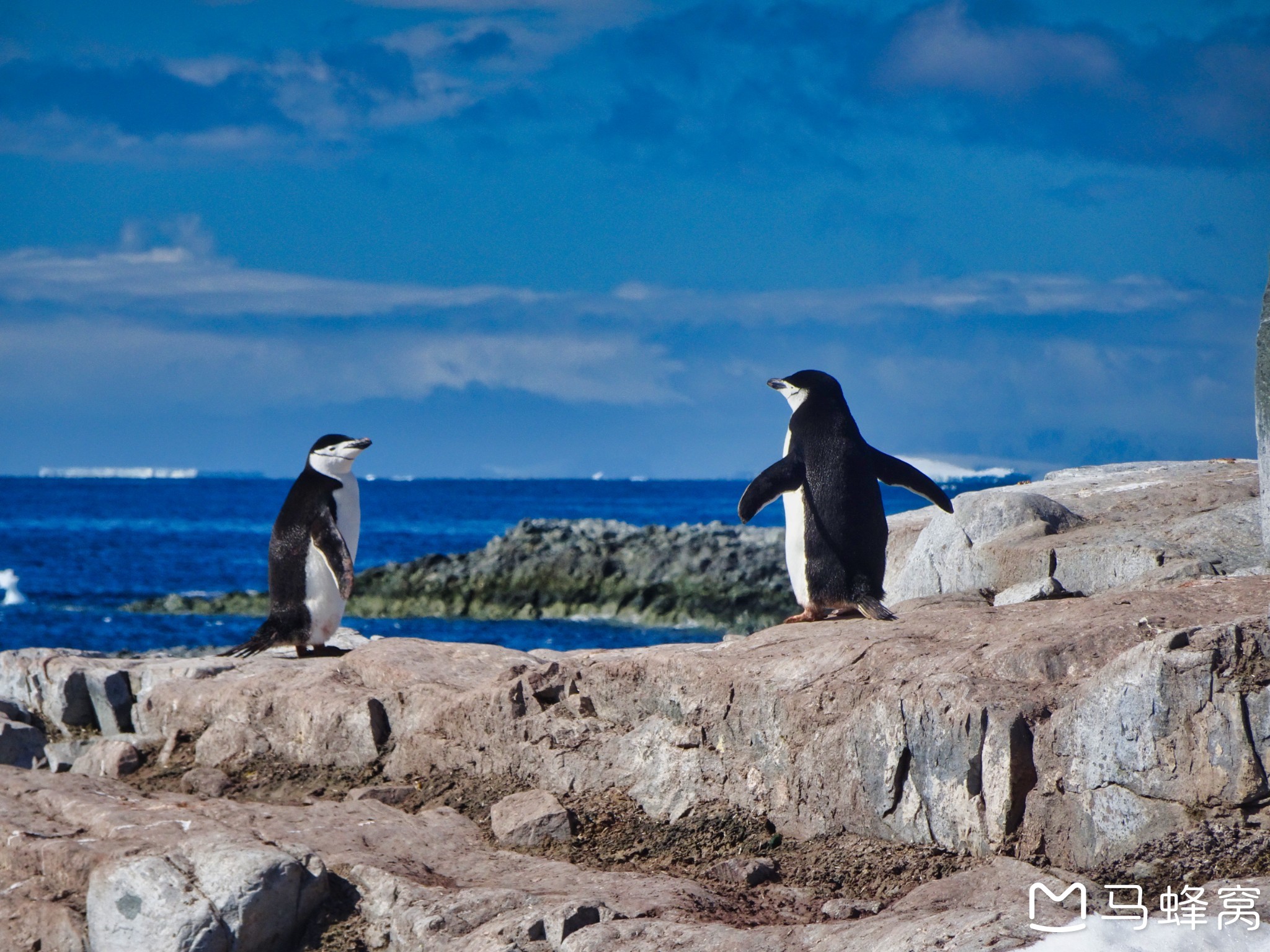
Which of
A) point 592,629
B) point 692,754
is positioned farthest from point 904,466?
point 592,629

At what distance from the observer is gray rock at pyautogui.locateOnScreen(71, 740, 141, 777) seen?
6012 mm

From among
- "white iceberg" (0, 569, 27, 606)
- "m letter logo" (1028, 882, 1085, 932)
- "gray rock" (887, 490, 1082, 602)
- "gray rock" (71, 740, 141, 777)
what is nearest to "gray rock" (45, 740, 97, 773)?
"gray rock" (71, 740, 141, 777)

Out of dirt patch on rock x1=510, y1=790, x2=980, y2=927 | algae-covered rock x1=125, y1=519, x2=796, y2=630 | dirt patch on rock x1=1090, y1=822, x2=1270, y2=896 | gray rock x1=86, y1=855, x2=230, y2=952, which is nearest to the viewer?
dirt patch on rock x1=1090, y1=822, x2=1270, y2=896

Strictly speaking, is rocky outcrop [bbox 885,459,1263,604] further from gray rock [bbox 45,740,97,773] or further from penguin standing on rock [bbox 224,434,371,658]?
gray rock [bbox 45,740,97,773]

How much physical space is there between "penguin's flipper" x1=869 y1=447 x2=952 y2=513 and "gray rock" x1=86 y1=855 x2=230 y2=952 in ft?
12.0

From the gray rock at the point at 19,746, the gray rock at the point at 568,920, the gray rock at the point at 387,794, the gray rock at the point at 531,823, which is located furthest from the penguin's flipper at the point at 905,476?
the gray rock at the point at 19,746

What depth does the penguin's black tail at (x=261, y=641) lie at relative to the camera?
726 cm

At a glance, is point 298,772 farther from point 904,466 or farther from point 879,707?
point 904,466

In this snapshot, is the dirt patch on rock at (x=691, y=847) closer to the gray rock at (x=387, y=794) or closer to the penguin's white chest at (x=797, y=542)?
the gray rock at (x=387, y=794)

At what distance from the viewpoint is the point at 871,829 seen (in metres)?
4.21

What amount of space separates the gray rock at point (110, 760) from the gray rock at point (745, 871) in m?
3.29

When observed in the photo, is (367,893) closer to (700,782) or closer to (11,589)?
(700,782)

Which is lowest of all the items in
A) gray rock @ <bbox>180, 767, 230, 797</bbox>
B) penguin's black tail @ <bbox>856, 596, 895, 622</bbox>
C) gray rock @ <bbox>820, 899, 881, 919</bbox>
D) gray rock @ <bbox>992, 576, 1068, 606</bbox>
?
gray rock @ <bbox>820, 899, 881, 919</bbox>

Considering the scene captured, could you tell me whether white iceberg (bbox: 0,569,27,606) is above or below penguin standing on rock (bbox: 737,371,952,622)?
below
